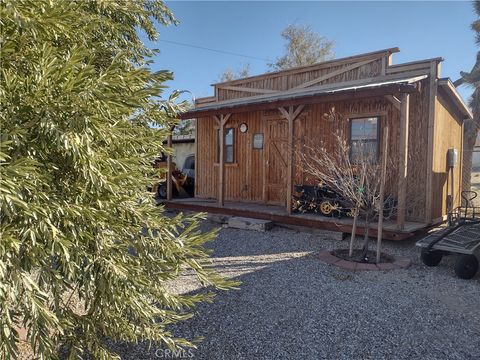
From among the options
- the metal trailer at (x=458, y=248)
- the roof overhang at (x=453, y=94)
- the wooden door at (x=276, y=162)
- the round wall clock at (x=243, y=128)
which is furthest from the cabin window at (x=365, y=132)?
the round wall clock at (x=243, y=128)

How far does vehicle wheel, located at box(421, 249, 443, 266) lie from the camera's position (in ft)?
16.5

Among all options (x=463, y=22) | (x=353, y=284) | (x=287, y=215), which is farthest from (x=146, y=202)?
(x=463, y=22)

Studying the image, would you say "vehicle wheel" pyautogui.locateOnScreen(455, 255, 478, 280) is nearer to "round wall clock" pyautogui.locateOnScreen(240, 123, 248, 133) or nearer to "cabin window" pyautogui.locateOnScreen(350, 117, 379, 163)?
"cabin window" pyautogui.locateOnScreen(350, 117, 379, 163)

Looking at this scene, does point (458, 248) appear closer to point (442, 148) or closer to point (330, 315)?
point (330, 315)

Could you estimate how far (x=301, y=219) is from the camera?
7.05 metres

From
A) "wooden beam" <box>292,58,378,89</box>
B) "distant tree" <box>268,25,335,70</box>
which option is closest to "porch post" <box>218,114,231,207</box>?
"wooden beam" <box>292,58,378,89</box>

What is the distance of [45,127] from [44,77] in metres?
0.25

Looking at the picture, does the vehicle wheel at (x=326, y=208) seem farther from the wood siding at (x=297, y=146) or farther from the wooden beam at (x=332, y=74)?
the wooden beam at (x=332, y=74)

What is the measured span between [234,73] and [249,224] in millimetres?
21861

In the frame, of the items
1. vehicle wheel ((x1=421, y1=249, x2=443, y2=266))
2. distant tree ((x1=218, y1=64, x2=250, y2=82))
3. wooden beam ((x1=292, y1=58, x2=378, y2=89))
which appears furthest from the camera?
distant tree ((x1=218, y1=64, x2=250, y2=82))

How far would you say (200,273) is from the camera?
7.25 ft

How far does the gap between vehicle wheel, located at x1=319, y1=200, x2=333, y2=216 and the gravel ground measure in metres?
1.83

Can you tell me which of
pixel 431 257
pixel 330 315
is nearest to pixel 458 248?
pixel 431 257

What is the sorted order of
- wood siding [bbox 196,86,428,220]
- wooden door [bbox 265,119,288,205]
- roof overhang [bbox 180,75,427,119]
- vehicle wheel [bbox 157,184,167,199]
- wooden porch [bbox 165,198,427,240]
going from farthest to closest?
vehicle wheel [bbox 157,184,167,199] < wooden door [bbox 265,119,288,205] < wood siding [bbox 196,86,428,220] < wooden porch [bbox 165,198,427,240] < roof overhang [bbox 180,75,427,119]
